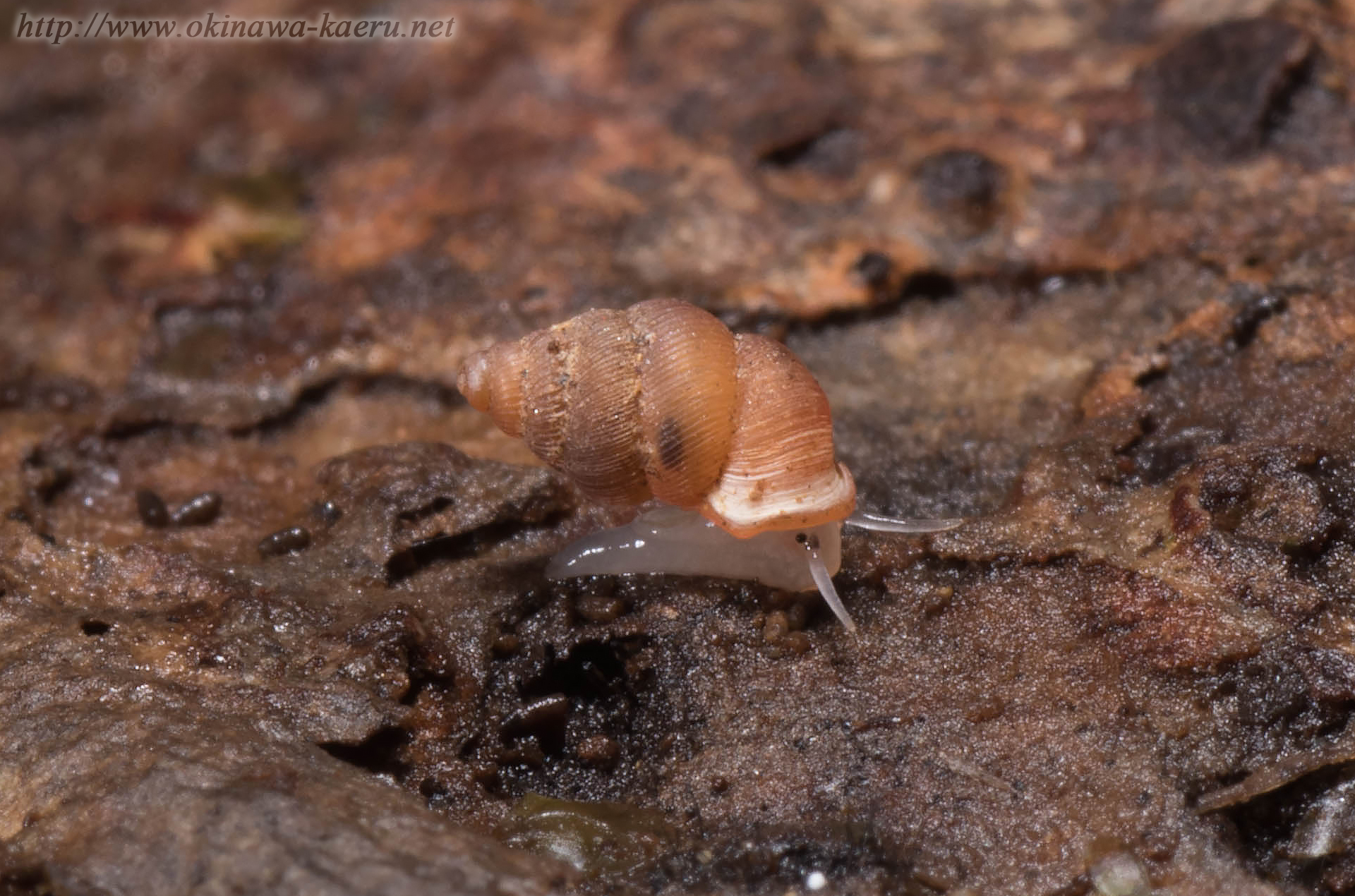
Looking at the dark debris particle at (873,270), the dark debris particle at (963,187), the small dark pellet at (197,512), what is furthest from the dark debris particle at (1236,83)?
the small dark pellet at (197,512)

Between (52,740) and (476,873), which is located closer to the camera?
(476,873)

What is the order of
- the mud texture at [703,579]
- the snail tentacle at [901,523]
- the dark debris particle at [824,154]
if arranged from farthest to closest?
the dark debris particle at [824,154] → the snail tentacle at [901,523] → the mud texture at [703,579]

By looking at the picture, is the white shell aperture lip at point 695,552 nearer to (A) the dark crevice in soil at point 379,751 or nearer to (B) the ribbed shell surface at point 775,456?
(B) the ribbed shell surface at point 775,456

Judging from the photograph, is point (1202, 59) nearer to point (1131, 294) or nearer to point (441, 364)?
point (1131, 294)

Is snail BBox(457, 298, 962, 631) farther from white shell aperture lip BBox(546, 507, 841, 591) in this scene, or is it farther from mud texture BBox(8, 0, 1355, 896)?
mud texture BBox(8, 0, 1355, 896)

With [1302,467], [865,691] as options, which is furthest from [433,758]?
[1302,467]

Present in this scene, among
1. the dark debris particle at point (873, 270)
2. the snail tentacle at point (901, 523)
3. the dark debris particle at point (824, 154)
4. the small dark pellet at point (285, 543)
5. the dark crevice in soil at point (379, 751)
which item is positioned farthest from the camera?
the dark debris particle at point (824, 154)

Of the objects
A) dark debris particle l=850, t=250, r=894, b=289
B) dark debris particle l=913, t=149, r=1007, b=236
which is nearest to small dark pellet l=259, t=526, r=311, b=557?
dark debris particle l=850, t=250, r=894, b=289
